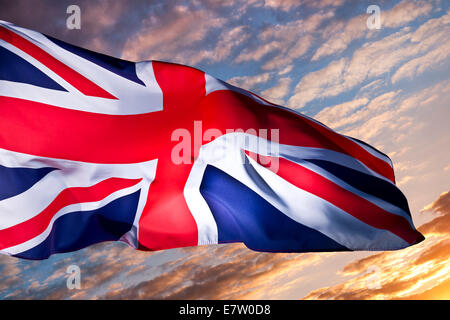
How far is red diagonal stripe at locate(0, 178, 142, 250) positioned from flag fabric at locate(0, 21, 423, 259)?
2cm

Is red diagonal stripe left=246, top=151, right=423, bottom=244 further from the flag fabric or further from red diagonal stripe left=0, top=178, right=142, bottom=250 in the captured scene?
red diagonal stripe left=0, top=178, right=142, bottom=250

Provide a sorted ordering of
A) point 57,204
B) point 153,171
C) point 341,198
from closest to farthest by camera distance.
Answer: point 57,204 < point 153,171 < point 341,198

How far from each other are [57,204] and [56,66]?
256cm

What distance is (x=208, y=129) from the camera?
25.8ft

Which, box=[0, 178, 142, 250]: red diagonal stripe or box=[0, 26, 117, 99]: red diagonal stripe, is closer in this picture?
box=[0, 178, 142, 250]: red diagonal stripe

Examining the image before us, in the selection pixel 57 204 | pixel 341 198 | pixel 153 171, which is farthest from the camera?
pixel 341 198

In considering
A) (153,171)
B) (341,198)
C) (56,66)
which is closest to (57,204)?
(153,171)

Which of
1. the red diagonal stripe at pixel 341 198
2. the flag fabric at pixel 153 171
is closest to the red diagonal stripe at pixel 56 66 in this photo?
the flag fabric at pixel 153 171

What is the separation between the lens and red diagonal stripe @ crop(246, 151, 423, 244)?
772 centimetres

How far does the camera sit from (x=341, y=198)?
7.78 meters

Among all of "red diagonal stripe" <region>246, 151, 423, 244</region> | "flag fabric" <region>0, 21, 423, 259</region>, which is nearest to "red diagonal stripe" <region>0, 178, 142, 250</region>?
"flag fabric" <region>0, 21, 423, 259</region>

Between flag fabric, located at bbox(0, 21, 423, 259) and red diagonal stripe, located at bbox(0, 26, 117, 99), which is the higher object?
red diagonal stripe, located at bbox(0, 26, 117, 99)

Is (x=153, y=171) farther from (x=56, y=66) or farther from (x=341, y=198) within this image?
(x=341, y=198)
